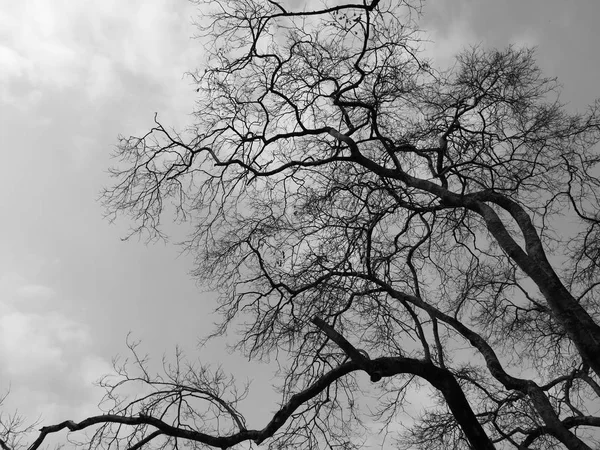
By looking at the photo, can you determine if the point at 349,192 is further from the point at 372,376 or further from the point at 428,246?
the point at 372,376

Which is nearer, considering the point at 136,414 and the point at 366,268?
the point at 136,414

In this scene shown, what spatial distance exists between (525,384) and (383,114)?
494 cm

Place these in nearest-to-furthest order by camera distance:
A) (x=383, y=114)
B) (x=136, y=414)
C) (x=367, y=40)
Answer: (x=136, y=414), (x=367, y=40), (x=383, y=114)

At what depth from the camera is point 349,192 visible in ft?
32.2

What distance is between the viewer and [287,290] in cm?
855

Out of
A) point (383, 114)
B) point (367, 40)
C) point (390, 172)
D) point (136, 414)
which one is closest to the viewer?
point (136, 414)

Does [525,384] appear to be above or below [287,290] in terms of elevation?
below

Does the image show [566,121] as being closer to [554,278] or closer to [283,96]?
[554,278]

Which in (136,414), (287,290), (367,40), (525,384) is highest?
(367,40)

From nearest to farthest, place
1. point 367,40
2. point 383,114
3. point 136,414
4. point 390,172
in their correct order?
point 136,414 → point 367,40 → point 390,172 → point 383,114

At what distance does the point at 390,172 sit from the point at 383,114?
1.25 m

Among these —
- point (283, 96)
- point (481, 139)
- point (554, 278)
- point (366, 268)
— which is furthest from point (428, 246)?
point (283, 96)

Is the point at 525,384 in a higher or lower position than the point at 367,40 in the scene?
lower

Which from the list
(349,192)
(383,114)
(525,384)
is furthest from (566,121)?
(525,384)
